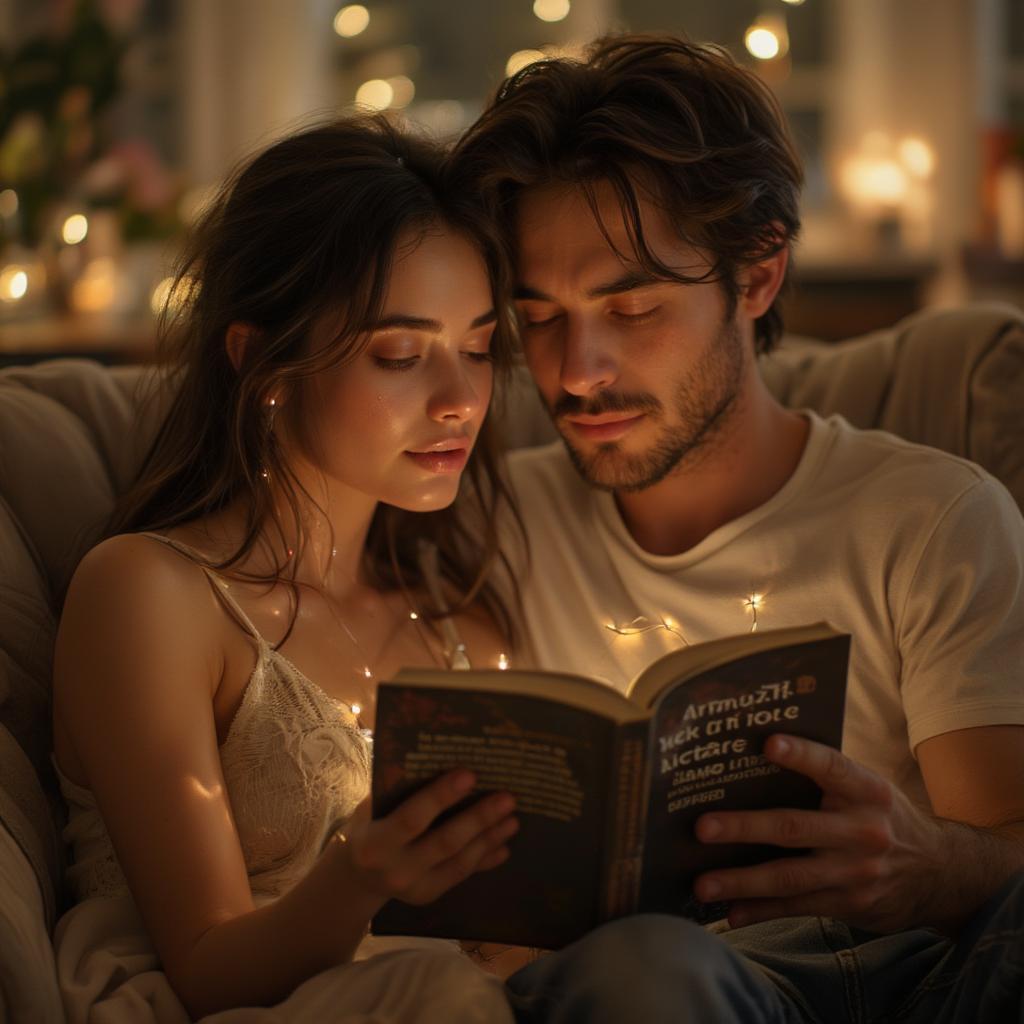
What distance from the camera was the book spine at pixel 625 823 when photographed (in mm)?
1052

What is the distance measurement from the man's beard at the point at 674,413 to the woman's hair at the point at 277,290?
15cm

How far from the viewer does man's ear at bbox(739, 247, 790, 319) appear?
1790 millimetres

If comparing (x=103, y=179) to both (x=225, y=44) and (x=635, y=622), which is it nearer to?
(x=225, y=44)

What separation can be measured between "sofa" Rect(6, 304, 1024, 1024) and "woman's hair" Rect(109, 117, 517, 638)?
0.13m

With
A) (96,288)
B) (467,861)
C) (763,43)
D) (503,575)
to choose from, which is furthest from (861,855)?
(763,43)

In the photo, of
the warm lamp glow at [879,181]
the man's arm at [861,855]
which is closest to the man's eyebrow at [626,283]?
the man's arm at [861,855]

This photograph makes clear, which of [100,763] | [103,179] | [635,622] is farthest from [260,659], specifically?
[103,179]

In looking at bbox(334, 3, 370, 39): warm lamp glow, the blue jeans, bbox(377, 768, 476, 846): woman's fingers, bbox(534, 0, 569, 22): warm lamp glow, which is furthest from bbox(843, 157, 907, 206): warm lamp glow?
bbox(377, 768, 476, 846): woman's fingers

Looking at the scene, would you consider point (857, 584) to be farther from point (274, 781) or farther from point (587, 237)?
point (274, 781)

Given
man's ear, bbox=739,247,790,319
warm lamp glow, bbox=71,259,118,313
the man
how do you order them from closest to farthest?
the man → man's ear, bbox=739,247,790,319 → warm lamp glow, bbox=71,259,118,313

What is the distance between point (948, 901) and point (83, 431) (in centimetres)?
122

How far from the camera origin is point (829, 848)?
1.21m

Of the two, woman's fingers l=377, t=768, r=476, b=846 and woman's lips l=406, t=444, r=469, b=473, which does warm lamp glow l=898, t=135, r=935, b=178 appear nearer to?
woman's lips l=406, t=444, r=469, b=473

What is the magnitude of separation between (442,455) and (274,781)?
1.38ft
